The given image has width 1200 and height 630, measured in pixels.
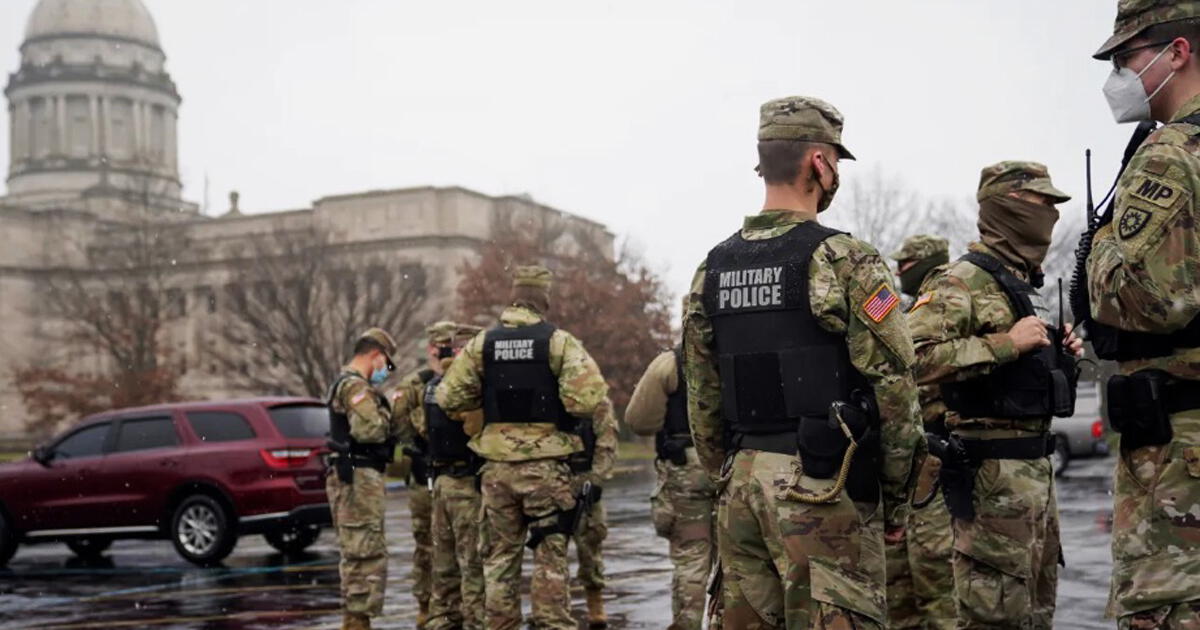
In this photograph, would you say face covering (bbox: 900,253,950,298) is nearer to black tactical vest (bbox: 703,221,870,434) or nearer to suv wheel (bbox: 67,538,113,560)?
black tactical vest (bbox: 703,221,870,434)

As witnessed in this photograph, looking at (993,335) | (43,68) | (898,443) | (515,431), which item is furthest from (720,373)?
(43,68)

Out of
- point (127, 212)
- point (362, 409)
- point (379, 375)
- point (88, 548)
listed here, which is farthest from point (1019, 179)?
point (127, 212)

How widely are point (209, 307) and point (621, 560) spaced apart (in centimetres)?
6335

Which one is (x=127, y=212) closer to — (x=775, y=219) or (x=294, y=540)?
(x=294, y=540)

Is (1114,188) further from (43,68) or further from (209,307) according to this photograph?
(43,68)

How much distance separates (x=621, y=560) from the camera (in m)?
13.6

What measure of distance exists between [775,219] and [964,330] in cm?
146

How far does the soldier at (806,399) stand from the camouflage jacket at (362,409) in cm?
523

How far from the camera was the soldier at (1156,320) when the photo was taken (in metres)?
3.85

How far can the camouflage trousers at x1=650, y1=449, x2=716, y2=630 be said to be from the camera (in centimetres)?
843

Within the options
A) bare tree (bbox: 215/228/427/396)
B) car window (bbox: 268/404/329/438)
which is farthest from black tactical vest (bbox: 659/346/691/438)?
bare tree (bbox: 215/228/427/396)

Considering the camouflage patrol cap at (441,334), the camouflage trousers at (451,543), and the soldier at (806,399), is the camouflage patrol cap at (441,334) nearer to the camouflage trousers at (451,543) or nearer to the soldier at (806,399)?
the camouflage trousers at (451,543)

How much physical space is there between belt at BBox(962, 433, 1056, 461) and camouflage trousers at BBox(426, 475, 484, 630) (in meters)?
3.75

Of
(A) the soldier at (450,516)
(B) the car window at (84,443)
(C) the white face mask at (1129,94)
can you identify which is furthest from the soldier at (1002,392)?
(B) the car window at (84,443)
